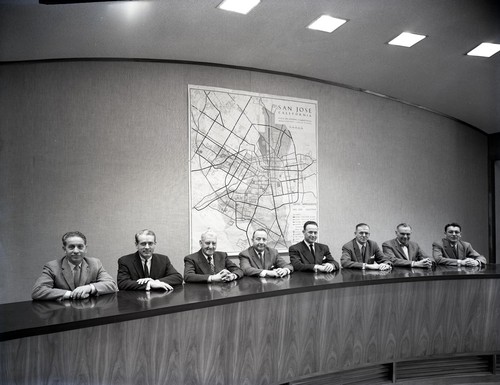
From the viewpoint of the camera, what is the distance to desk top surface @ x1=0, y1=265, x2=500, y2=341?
234cm

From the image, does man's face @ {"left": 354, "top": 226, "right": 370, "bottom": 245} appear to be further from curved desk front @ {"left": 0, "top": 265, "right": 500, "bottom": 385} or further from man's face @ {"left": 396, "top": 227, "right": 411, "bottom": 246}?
curved desk front @ {"left": 0, "top": 265, "right": 500, "bottom": 385}

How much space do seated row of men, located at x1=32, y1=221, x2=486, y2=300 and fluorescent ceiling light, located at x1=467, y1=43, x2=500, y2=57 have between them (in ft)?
6.30

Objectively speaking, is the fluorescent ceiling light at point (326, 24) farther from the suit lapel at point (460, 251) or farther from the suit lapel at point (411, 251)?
the suit lapel at point (460, 251)

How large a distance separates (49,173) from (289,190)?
2.79 metres

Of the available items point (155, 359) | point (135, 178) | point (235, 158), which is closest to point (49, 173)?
point (135, 178)

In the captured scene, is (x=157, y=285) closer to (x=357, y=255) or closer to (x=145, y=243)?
(x=145, y=243)

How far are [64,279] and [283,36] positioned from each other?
10.1 ft

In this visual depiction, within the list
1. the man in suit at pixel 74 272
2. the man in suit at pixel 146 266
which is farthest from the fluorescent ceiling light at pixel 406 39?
the man in suit at pixel 74 272

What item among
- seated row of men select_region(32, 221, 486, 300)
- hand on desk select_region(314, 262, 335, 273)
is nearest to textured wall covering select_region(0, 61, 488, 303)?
seated row of men select_region(32, 221, 486, 300)

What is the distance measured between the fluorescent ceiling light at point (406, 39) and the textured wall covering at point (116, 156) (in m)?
1.54

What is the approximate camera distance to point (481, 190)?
805 centimetres

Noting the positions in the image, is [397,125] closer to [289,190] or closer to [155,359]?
[289,190]

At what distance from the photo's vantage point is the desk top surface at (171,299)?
7.66 ft

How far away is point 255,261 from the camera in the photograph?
455 centimetres
